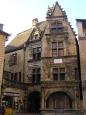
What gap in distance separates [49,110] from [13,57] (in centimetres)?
1026

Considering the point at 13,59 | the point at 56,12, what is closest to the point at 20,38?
the point at 13,59

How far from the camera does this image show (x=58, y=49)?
2933 centimetres

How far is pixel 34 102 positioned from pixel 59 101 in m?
4.31

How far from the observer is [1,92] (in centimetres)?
2527

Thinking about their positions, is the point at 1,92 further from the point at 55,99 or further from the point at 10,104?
the point at 55,99

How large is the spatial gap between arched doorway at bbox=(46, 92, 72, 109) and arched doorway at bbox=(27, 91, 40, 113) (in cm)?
277

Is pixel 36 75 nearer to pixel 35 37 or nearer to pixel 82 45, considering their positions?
pixel 35 37

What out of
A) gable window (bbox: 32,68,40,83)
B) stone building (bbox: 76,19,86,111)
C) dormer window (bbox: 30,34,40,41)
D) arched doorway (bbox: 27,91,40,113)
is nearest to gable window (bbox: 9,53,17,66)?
dormer window (bbox: 30,34,40,41)

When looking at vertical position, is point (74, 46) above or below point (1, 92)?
above

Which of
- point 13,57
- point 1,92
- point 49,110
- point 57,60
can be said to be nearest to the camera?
point 1,92

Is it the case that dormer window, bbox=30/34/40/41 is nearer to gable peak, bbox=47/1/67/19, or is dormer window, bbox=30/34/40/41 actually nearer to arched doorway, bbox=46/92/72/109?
gable peak, bbox=47/1/67/19

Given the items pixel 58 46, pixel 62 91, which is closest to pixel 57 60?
pixel 58 46

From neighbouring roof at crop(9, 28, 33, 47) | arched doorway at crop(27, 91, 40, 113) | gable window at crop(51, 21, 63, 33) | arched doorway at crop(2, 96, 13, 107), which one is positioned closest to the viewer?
arched doorway at crop(2, 96, 13, 107)

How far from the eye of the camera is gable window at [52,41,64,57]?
29203 millimetres
